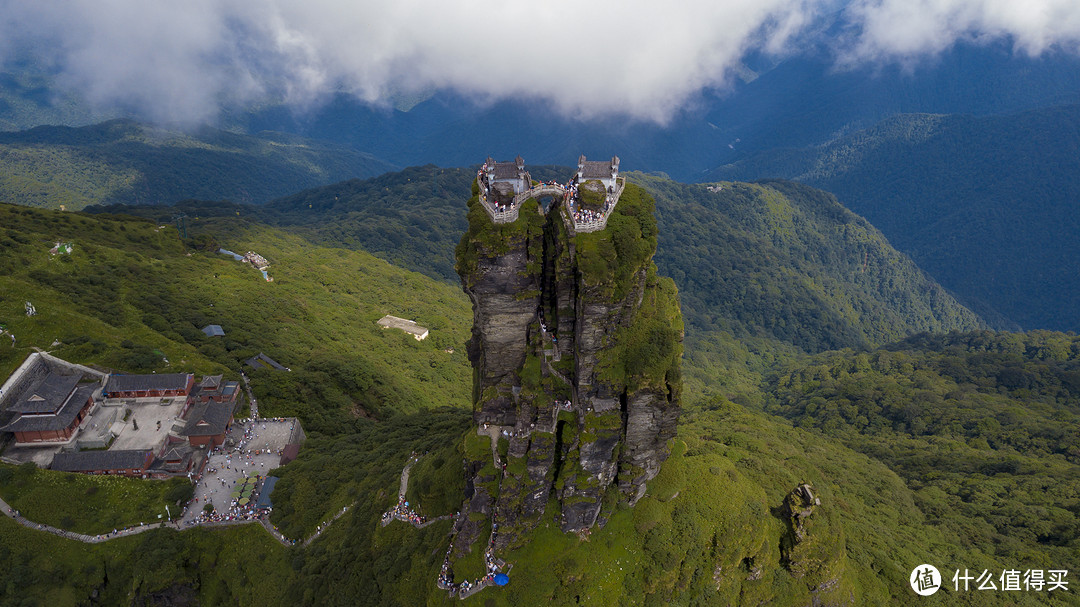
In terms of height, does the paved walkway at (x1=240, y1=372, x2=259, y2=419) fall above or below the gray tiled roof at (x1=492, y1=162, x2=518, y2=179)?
below

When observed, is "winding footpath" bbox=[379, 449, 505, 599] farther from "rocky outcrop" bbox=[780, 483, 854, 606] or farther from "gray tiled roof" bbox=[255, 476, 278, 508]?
"rocky outcrop" bbox=[780, 483, 854, 606]

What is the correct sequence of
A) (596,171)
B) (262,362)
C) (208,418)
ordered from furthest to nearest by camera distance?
(262,362), (208,418), (596,171)

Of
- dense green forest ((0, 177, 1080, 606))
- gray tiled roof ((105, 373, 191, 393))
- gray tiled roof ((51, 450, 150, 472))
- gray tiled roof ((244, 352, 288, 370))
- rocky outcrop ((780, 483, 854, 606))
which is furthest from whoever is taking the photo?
gray tiled roof ((244, 352, 288, 370))

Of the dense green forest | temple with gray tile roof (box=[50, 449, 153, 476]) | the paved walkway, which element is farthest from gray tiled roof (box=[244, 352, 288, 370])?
temple with gray tile roof (box=[50, 449, 153, 476])

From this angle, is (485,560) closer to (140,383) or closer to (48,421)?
(140,383)

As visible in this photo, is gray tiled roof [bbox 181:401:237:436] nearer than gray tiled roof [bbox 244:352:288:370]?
Yes

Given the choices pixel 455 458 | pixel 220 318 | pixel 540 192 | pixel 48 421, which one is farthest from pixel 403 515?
pixel 220 318
